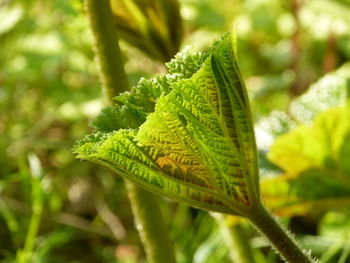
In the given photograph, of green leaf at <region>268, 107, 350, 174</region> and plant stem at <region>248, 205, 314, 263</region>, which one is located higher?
green leaf at <region>268, 107, 350, 174</region>

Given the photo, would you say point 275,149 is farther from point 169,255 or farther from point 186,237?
point 186,237

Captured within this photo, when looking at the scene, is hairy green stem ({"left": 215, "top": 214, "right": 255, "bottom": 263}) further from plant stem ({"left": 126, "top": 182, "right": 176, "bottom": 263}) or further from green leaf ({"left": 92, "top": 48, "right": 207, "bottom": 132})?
green leaf ({"left": 92, "top": 48, "right": 207, "bottom": 132})

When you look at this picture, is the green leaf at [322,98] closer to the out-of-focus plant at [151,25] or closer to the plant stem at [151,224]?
the out-of-focus plant at [151,25]

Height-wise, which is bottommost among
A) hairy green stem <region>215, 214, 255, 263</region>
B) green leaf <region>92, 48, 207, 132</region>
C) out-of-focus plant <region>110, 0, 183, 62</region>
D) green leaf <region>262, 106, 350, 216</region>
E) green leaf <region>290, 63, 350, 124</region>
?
hairy green stem <region>215, 214, 255, 263</region>

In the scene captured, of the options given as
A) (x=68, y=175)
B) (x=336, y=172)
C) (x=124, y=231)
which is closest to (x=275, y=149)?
(x=336, y=172)

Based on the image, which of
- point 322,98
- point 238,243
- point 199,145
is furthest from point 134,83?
point 199,145

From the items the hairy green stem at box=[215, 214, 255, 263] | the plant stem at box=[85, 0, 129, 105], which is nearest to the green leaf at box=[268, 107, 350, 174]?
the hairy green stem at box=[215, 214, 255, 263]

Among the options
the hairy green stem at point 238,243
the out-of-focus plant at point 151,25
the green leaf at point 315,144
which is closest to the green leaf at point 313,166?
the green leaf at point 315,144

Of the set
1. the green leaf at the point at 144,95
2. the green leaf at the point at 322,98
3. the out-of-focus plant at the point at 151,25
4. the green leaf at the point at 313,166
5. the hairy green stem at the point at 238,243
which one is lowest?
the hairy green stem at the point at 238,243
